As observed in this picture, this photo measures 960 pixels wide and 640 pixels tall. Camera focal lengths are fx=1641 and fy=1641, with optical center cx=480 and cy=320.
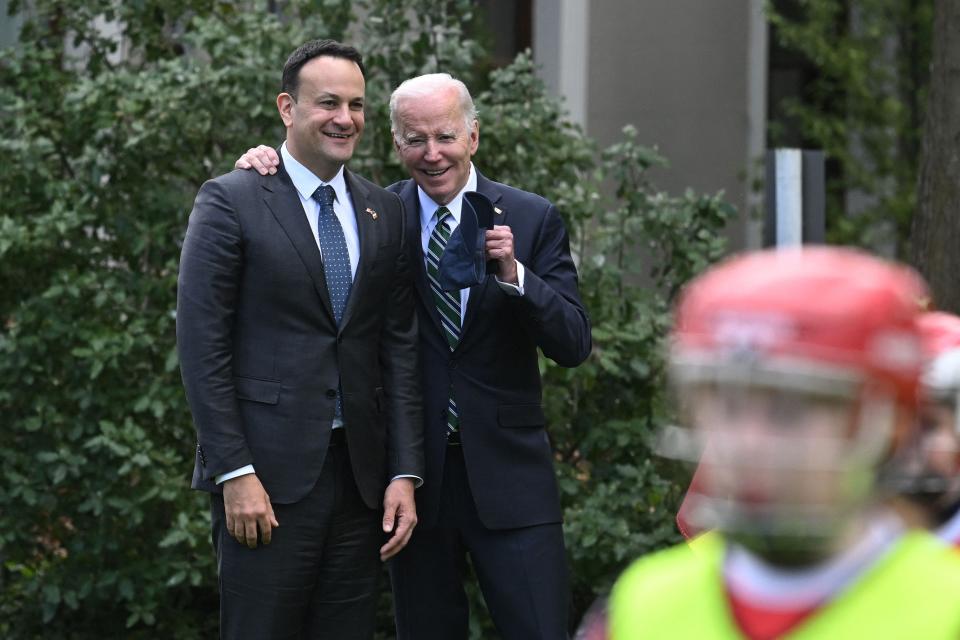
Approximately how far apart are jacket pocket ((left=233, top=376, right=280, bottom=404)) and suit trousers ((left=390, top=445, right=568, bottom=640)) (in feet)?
1.94

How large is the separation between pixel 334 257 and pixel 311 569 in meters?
0.84

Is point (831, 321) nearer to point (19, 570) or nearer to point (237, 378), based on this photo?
point (237, 378)

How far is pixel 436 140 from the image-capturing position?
4582 mm

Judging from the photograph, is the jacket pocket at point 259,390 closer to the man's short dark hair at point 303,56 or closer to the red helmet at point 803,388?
the man's short dark hair at point 303,56

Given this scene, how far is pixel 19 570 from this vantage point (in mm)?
6398

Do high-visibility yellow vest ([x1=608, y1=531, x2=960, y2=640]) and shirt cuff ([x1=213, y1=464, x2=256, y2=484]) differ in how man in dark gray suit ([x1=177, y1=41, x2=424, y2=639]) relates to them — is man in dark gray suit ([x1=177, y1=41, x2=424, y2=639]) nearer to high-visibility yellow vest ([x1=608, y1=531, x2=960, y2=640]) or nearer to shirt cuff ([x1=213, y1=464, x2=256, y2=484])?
shirt cuff ([x1=213, y1=464, x2=256, y2=484])

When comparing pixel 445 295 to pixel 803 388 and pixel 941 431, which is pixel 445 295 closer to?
pixel 941 431

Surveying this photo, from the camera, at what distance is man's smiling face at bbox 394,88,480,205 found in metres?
4.57

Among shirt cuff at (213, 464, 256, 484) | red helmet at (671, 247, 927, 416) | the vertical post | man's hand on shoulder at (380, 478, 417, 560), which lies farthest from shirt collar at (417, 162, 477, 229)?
red helmet at (671, 247, 927, 416)

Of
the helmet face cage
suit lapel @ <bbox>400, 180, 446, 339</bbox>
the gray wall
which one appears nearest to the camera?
the helmet face cage

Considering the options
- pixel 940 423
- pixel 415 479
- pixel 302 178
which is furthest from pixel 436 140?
pixel 940 423

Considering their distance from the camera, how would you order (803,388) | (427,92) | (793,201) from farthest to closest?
1. (427,92)
2. (793,201)
3. (803,388)

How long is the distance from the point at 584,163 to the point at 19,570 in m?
2.72

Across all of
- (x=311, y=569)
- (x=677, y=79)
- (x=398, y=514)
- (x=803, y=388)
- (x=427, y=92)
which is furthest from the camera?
(x=677, y=79)
